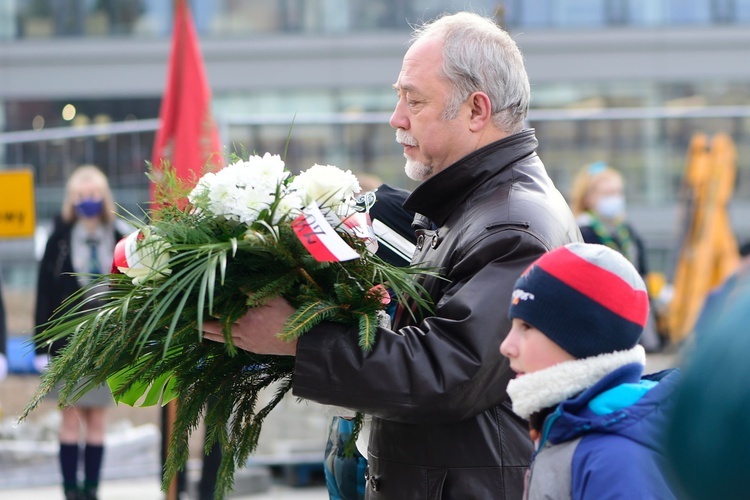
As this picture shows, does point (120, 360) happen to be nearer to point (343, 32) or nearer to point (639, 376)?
point (639, 376)

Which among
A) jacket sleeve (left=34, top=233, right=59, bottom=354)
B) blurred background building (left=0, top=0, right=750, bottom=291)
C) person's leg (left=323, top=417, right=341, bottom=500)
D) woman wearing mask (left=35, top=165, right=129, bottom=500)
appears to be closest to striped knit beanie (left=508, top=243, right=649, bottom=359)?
person's leg (left=323, top=417, right=341, bottom=500)

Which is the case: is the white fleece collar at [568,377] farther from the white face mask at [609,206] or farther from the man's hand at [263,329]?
the white face mask at [609,206]

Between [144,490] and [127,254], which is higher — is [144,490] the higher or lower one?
the lower one

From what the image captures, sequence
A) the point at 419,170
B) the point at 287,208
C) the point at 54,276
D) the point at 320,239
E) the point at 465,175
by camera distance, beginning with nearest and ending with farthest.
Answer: the point at 320,239 → the point at 287,208 → the point at 465,175 → the point at 419,170 → the point at 54,276

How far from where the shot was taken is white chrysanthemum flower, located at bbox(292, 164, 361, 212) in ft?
8.43

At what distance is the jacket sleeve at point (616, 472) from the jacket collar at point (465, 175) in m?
0.93

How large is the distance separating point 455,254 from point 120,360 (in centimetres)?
78

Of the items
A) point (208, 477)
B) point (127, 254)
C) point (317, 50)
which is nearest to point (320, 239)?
point (127, 254)

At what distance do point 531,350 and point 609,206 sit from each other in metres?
5.86

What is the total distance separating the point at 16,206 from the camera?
766 centimetres

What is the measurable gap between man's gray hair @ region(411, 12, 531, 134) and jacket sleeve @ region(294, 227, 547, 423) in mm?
507

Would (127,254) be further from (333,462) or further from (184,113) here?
(184,113)

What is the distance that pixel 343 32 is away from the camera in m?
30.2

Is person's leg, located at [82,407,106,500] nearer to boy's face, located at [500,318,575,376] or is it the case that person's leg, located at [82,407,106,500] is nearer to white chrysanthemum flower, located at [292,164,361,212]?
white chrysanthemum flower, located at [292,164,361,212]
